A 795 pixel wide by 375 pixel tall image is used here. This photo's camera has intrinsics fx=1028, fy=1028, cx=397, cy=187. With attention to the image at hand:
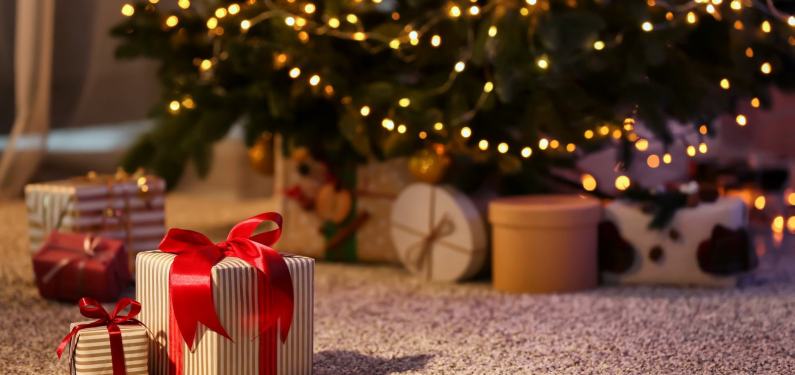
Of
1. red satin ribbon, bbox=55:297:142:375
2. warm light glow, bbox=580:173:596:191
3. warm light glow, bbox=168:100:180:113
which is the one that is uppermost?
warm light glow, bbox=168:100:180:113

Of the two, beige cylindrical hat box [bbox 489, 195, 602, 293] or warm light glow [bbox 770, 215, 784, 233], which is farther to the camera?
warm light glow [bbox 770, 215, 784, 233]

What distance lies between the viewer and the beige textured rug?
58.3 inches

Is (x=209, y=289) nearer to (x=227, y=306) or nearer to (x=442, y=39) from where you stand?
(x=227, y=306)

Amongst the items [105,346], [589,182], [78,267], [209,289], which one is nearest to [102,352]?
[105,346]

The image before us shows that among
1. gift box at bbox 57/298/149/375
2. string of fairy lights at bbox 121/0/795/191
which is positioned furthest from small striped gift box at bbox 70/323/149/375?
string of fairy lights at bbox 121/0/795/191

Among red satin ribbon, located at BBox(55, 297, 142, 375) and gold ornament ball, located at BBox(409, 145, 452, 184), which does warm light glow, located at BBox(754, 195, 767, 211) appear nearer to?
gold ornament ball, located at BBox(409, 145, 452, 184)

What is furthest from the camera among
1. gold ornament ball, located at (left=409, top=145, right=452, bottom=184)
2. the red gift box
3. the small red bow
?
gold ornament ball, located at (left=409, top=145, right=452, bottom=184)

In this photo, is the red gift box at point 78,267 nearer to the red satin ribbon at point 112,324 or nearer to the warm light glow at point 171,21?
the red satin ribbon at point 112,324

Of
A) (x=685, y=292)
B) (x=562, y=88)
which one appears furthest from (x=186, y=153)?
(x=685, y=292)

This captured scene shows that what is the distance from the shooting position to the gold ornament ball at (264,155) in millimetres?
2400

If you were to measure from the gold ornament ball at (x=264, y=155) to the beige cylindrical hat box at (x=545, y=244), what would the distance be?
65 centimetres

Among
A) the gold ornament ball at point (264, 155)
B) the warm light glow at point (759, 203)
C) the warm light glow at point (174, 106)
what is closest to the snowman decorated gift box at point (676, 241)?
the warm light glow at point (759, 203)

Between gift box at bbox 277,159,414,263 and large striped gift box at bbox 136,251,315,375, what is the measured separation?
34.6 inches

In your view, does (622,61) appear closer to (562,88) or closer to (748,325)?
(562,88)
